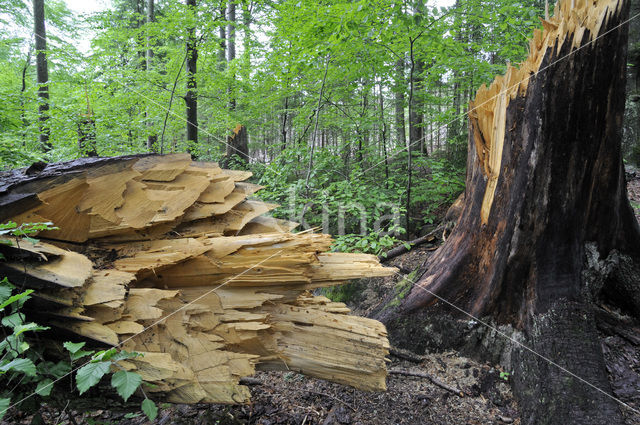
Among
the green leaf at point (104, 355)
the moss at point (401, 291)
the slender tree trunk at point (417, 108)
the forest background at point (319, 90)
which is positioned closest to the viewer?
the green leaf at point (104, 355)

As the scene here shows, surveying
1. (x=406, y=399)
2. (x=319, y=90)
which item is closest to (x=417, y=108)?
(x=319, y=90)

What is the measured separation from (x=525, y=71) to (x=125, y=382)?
10.7ft

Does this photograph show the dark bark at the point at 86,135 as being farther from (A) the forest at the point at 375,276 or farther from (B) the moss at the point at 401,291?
(B) the moss at the point at 401,291

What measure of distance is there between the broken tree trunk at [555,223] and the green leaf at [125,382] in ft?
8.22

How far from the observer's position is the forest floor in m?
2.12

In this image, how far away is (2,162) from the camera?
13.7 ft

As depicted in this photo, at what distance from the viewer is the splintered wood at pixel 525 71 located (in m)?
2.11

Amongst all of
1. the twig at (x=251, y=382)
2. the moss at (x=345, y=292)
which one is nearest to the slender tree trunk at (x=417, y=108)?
the moss at (x=345, y=292)

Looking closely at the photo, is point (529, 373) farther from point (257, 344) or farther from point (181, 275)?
point (181, 275)

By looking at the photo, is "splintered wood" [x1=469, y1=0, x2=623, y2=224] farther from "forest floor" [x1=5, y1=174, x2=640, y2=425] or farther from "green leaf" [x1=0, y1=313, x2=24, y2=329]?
"green leaf" [x1=0, y1=313, x2=24, y2=329]

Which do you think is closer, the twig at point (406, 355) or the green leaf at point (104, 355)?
the green leaf at point (104, 355)

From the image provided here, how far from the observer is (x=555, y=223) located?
234 centimetres

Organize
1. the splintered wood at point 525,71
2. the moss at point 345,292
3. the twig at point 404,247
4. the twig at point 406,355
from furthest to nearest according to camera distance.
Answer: the twig at point 404,247, the moss at point 345,292, the twig at point 406,355, the splintered wood at point 525,71

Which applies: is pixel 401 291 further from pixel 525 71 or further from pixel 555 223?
pixel 525 71
